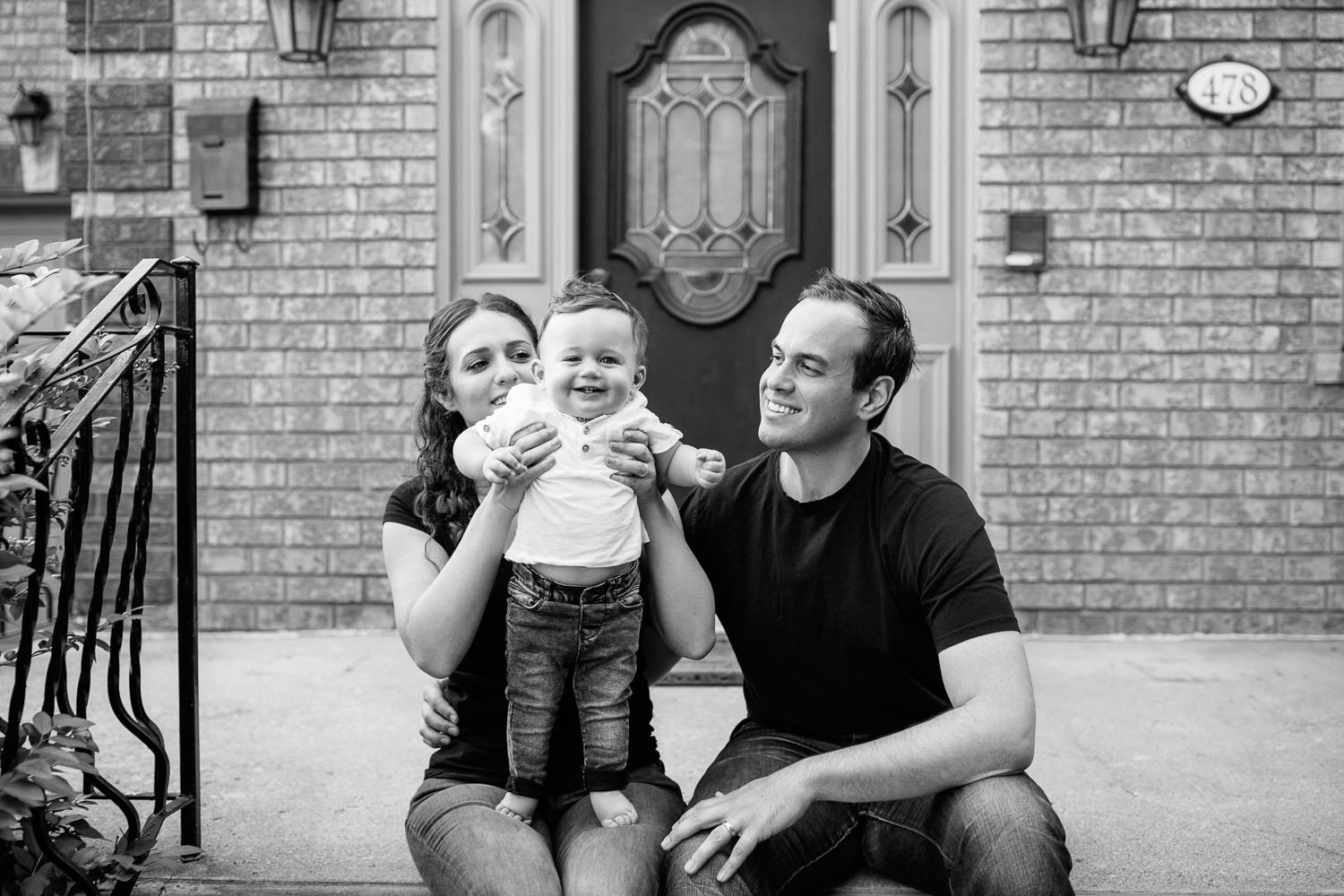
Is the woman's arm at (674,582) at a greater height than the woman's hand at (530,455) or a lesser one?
lesser

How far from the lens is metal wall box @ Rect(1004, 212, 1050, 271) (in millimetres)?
4715

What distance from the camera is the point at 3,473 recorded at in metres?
1.98

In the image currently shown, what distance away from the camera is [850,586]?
7.59 feet

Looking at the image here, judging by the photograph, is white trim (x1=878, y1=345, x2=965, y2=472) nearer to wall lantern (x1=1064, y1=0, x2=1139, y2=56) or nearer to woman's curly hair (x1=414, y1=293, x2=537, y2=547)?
wall lantern (x1=1064, y1=0, x2=1139, y2=56)

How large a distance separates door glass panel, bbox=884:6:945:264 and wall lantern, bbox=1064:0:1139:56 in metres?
0.52

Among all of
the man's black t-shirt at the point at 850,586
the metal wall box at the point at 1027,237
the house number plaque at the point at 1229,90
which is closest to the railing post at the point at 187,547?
the man's black t-shirt at the point at 850,586

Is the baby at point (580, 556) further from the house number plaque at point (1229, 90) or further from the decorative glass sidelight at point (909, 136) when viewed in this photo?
the house number plaque at point (1229, 90)

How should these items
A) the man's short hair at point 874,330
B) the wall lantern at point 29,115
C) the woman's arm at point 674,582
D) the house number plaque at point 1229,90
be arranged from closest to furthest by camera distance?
the woman's arm at point 674,582 < the man's short hair at point 874,330 < the house number plaque at point 1229,90 < the wall lantern at point 29,115

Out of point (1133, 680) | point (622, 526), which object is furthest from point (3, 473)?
point (1133, 680)

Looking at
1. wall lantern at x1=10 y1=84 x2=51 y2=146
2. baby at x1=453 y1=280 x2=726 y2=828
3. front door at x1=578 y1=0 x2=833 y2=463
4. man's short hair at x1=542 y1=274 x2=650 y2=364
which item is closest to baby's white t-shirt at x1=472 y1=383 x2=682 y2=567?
baby at x1=453 y1=280 x2=726 y2=828

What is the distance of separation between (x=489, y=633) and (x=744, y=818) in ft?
1.88

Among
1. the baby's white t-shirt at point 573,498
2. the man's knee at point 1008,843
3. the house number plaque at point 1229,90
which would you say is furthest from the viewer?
the house number plaque at point 1229,90

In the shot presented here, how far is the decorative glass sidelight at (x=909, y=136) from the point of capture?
4.87 meters

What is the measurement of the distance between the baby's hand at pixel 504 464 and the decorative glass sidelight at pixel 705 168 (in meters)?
2.90
